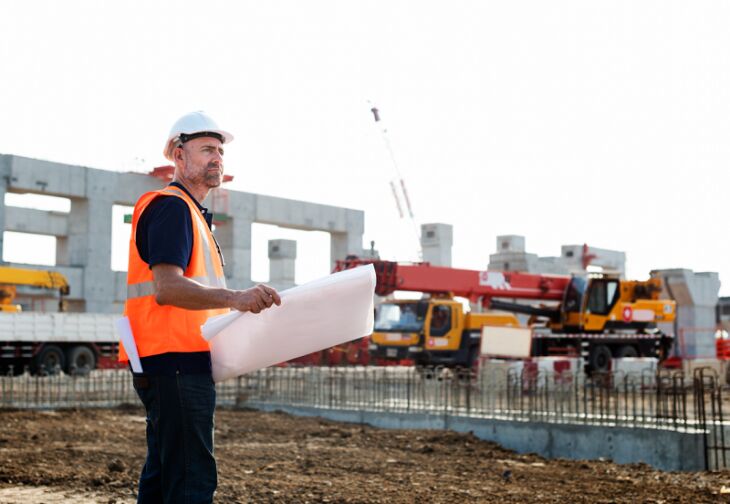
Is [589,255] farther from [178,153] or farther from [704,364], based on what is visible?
[178,153]

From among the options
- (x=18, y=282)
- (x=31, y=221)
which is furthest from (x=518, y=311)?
(x=31, y=221)

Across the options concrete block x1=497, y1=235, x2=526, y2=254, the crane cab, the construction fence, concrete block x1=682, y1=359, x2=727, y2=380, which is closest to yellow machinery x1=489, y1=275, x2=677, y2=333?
the crane cab

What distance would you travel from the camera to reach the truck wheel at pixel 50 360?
27312 mm

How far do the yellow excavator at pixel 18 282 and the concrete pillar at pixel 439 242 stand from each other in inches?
754

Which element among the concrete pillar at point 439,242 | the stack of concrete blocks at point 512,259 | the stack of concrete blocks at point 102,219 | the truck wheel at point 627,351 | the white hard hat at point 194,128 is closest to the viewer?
the white hard hat at point 194,128

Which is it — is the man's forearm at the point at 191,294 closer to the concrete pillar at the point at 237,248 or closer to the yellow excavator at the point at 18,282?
the yellow excavator at the point at 18,282

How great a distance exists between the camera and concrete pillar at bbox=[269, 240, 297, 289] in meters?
47.9

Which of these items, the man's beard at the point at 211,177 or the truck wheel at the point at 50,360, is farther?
the truck wheel at the point at 50,360

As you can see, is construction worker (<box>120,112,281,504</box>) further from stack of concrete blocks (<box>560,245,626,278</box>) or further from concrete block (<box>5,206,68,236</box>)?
stack of concrete blocks (<box>560,245,626,278</box>)

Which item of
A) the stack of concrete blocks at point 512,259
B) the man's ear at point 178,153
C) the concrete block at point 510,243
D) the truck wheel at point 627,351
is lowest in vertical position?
the truck wheel at point 627,351

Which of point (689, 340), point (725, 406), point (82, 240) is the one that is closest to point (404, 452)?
point (725, 406)

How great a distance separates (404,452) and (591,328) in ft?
48.7

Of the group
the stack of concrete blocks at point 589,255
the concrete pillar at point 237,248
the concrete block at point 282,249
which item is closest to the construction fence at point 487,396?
the concrete pillar at point 237,248

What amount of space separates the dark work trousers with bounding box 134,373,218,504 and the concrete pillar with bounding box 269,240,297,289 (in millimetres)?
44097
